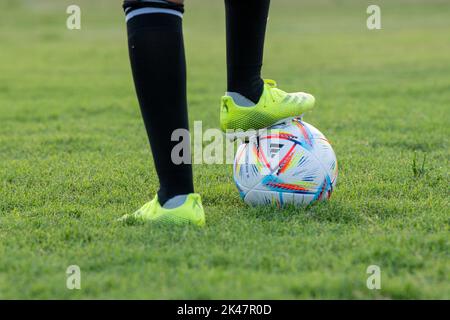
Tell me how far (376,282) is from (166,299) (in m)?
0.75

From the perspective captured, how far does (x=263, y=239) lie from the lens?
3.07 meters

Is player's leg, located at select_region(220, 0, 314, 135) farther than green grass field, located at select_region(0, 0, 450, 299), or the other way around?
player's leg, located at select_region(220, 0, 314, 135)

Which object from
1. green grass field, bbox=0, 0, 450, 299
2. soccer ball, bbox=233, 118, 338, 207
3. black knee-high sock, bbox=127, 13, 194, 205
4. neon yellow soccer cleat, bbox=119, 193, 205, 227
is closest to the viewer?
green grass field, bbox=0, 0, 450, 299

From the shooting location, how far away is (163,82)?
3.12 metres

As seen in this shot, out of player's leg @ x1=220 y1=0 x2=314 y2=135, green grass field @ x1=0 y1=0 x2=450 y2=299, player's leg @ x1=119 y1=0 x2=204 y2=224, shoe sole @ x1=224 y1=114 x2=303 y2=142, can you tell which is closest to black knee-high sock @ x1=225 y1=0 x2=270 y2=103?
player's leg @ x1=220 y1=0 x2=314 y2=135

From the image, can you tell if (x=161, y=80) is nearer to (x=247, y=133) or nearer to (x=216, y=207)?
(x=247, y=133)

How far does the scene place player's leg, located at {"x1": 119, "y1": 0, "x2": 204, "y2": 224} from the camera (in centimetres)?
309

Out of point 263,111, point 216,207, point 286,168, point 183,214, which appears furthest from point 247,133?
point 183,214

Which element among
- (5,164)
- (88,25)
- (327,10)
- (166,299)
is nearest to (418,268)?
(166,299)

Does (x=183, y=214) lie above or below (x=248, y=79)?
below

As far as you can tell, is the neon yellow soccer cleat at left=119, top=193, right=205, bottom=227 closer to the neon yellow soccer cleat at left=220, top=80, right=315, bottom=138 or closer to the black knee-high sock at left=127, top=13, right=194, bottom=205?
the black knee-high sock at left=127, top=13, right=194, bottom=205

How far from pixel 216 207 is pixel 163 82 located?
0.82 metres

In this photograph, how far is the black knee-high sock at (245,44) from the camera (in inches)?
137

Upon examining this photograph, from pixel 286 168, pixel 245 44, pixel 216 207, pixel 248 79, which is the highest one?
pixel 245 44
